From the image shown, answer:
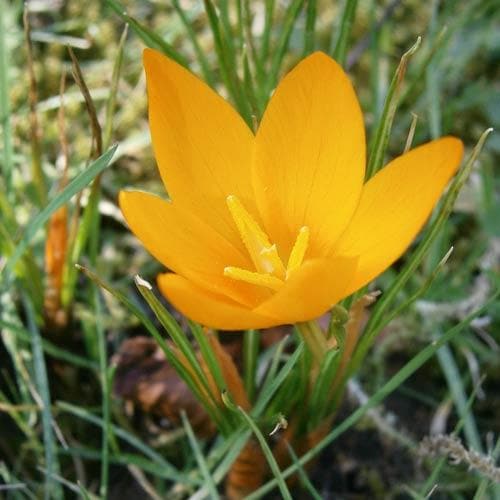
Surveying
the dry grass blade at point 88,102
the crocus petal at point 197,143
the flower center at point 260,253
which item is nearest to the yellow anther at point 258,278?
the flower center at point 260,253

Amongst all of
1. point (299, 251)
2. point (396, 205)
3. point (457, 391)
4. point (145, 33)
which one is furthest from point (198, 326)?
point (457, 391)

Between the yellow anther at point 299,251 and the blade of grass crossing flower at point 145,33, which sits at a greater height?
the blade of grass crossing flower at point 145,33

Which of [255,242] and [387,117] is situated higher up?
[387,117]

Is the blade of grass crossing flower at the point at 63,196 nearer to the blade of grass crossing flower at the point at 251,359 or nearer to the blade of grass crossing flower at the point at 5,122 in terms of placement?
the blade of grass crossing flower at the point at 5,122

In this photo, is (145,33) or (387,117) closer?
(387,117)

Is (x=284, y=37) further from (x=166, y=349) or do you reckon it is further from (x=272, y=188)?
(x=166, y=349)
